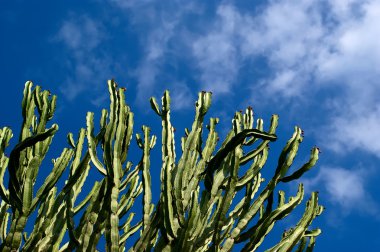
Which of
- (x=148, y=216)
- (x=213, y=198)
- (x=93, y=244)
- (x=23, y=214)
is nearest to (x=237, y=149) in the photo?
(x=213, y=198)

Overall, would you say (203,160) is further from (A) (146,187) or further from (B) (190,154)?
(A) (146,187)

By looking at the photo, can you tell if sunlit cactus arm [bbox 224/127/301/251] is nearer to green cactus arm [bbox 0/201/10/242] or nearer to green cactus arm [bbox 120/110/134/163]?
green cactus arm [bbox 120/110/134/163]

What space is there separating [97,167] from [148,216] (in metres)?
0.55

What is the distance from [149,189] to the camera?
13.8 feet

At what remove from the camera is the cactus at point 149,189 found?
149 inches

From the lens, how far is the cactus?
3.78m

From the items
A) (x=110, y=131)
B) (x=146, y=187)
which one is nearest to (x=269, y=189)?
(x=146, y=187)

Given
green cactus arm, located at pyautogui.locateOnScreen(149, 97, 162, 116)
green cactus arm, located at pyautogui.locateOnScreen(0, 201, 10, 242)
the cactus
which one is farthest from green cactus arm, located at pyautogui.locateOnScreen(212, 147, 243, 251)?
green cactus arm, located at pyautogui.locateOnScreen(0, 201, 10, 242)

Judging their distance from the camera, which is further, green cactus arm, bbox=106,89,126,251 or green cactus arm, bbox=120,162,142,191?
green cactus arm, bbox=120,162,142,191

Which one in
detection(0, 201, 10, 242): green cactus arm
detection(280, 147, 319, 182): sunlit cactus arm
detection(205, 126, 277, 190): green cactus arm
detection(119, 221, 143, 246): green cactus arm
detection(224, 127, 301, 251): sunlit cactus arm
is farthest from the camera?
detection(119, 221, 143, 246): green cactus arm

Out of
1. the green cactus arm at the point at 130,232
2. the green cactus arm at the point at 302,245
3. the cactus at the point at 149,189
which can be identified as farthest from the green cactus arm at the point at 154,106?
the green cactus arm at the point at 302,245

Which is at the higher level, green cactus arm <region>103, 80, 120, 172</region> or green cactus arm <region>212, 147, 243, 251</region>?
green cactus arm <region>103, 80, 120, 172</region>

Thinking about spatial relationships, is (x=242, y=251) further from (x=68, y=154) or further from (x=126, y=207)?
(x=68, y=154)

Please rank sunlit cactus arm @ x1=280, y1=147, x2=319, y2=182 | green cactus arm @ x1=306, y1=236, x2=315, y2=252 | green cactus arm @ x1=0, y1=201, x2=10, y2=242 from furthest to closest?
green cactus arm @ x1=0, y1=201, x2=10, y2=242, green cactus arm @ x1=306, y1=236, x2=315, y2=252, sunlit cactus arm @ x1=280, y1=147, x2=319, y2=182
